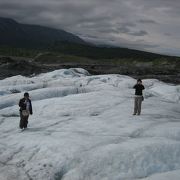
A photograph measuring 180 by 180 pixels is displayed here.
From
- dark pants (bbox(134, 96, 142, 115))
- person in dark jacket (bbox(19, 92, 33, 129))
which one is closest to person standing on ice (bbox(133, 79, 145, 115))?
dark pants (bbox(134, 96, 142, 115))

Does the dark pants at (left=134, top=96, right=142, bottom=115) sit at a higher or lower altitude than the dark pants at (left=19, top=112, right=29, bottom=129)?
higher

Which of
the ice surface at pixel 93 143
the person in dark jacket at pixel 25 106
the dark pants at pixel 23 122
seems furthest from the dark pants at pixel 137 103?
the dark pants at pixel 23 122

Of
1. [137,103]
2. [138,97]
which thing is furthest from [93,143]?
[138,97]

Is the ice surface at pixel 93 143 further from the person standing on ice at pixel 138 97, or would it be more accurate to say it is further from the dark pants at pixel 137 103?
the person standing on ice at pixel 138 97

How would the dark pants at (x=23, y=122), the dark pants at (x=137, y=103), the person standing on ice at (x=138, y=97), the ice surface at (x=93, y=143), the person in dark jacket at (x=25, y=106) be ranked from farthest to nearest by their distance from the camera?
1. the dark pants at (x=137, y=103)
2. the person standing on ice at (x=138, y=97)
3. the dark pants at (x=23, y=122)
4. the person in dark jacket at (x=25, y=106)
5. the ice surface at (x=93, y=143)

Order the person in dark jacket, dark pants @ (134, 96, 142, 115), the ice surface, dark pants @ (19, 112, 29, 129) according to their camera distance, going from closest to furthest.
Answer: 1. the ice surface
2. the person in dark jacket
3. dark pants @ (19, 112, 29, 129)
4. dark pants @ (134, 96, 142, 115)

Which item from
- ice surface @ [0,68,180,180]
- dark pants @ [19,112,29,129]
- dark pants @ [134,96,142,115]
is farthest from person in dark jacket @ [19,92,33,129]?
dark pants @ [134,96,142,115]

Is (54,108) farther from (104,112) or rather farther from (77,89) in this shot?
(77,89)

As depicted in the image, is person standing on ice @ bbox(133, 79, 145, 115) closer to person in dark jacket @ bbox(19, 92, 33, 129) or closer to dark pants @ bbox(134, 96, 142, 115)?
dark pants @ bbox(134, 96, 142, 115)

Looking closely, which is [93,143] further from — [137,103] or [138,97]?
[138,97]

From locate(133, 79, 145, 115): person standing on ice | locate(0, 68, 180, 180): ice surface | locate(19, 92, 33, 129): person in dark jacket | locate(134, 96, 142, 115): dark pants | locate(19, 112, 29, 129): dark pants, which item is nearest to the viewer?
locate(0, 68, 180, 180): ice surface

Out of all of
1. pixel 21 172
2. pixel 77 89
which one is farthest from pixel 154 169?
pixel 77 89

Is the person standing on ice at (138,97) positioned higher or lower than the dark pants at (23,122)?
higher

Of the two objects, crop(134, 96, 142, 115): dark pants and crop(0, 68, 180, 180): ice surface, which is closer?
crop(0, 68, 180, 180): ice surface
